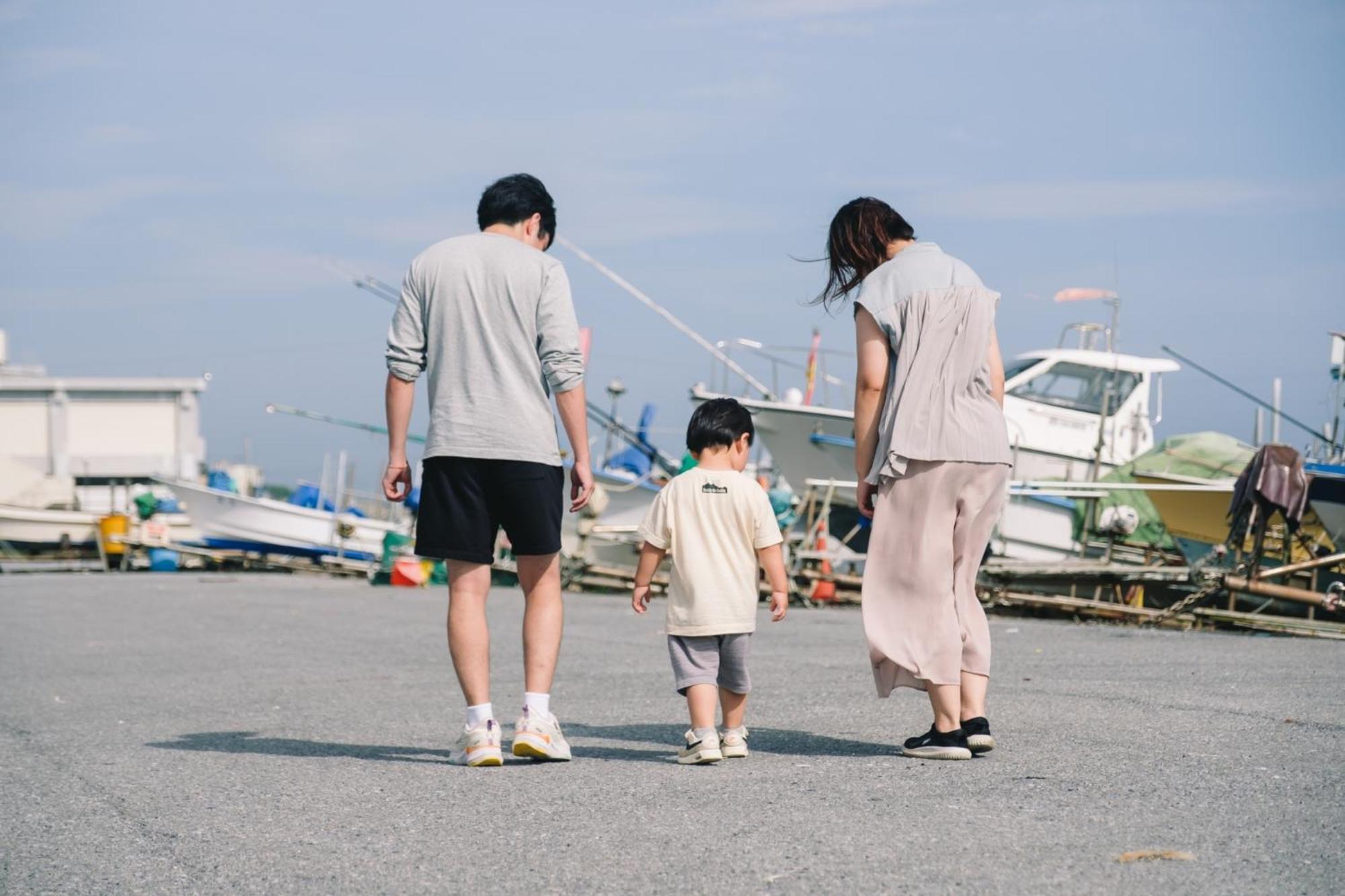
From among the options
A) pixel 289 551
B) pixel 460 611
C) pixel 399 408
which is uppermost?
pixel 399 408

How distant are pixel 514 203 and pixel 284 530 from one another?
29.5m

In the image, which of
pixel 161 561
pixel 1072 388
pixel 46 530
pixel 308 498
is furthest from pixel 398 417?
pixel 308 498

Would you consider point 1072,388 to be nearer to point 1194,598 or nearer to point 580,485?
point 1194,598

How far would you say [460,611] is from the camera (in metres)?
5.09

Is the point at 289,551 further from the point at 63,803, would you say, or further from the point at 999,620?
the point at 63,803

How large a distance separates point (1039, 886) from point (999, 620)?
10259 mm

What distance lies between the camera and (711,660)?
197 inches

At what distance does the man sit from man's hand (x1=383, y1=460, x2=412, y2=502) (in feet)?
0.06

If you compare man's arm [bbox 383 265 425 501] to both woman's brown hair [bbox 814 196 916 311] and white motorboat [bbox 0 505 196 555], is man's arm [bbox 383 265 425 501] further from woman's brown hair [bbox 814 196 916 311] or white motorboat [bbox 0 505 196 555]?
white motorboat [bbox 0 505 196 555]

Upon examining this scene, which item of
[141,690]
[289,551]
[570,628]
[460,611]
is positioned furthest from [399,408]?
[289,551]

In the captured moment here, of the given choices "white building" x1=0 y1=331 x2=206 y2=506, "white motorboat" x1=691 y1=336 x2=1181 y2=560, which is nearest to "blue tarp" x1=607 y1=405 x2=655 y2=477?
"white motorboat" x1=691 y1=336 x2=1181 y2=560

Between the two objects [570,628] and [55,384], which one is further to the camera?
[55,384]

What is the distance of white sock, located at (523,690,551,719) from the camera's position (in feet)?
16.3

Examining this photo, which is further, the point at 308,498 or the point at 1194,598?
the point at 308,498
